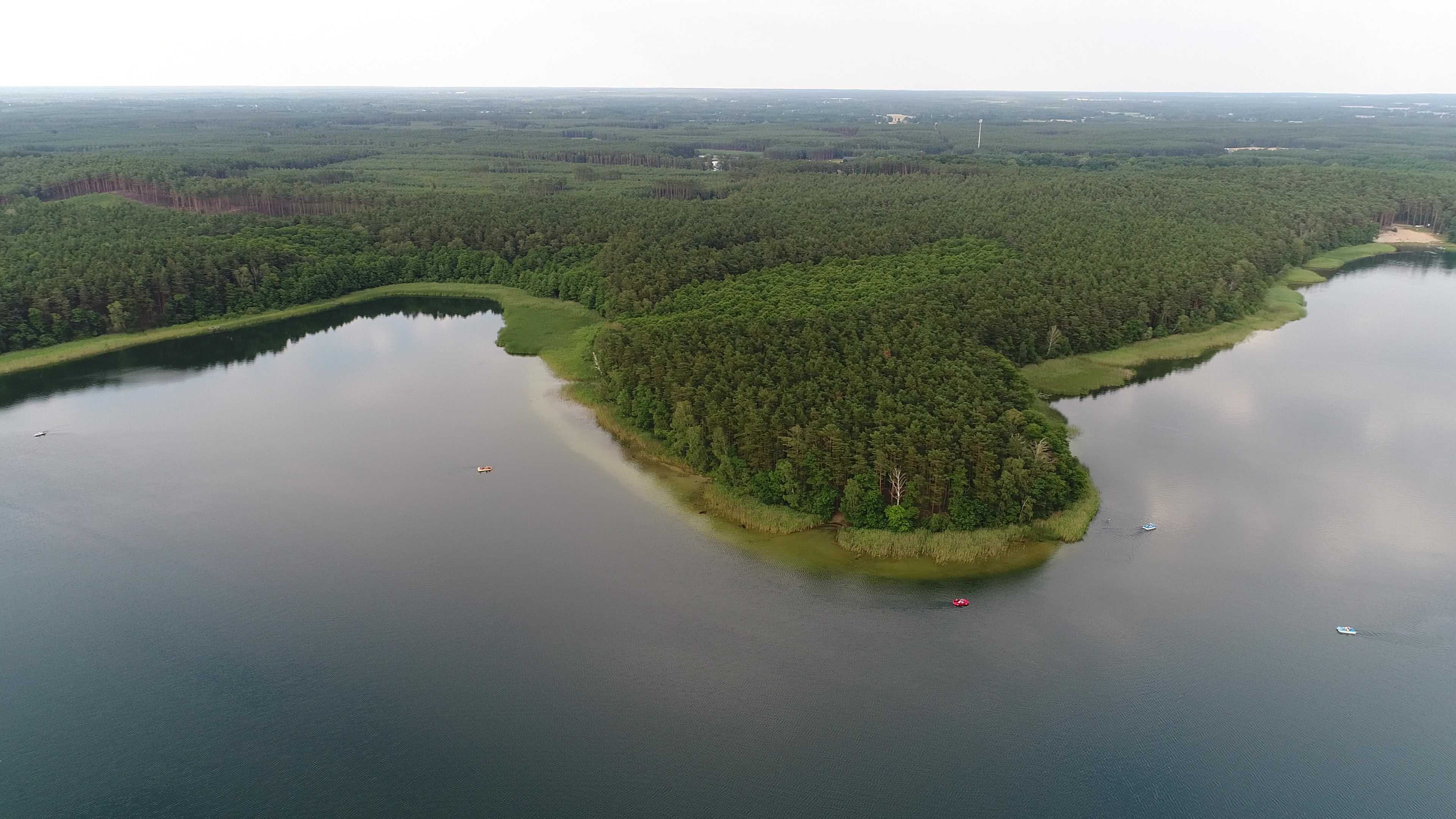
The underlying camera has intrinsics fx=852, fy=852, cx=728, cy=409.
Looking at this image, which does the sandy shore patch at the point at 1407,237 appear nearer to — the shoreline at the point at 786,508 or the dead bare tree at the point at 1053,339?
the shoreline at the point at 786,508

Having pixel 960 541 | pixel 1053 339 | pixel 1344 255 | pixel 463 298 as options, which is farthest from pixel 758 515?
pixel 1344 255

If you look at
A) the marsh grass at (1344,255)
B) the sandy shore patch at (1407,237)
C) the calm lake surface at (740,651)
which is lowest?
the calm lake surface at (740,651)

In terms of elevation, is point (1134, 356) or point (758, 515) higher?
point (1134, 356)

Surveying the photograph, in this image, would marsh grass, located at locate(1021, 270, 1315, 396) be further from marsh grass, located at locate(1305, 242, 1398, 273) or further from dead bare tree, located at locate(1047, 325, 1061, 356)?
marsh grass, located at locate(1305, 242, 1398, 273)

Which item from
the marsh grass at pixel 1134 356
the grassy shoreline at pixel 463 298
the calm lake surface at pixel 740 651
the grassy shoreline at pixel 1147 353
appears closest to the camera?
the calm lake surface at pixel 740 651

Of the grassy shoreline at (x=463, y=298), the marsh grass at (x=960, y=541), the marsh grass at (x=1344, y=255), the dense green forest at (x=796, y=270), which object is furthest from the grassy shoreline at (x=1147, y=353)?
the grassy shoreline at (x=463, y=298)

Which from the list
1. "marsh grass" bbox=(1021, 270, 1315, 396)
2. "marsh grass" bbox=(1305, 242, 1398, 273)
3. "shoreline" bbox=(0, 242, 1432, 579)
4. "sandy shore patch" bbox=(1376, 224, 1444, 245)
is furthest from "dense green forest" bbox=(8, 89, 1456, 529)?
"sandy shore patch" bbox=(1376, 224, 1444, 245)

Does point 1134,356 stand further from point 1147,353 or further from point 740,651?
point 740,651

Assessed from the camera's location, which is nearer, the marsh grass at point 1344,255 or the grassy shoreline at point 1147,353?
the grassy shoreline at point 1147,353
